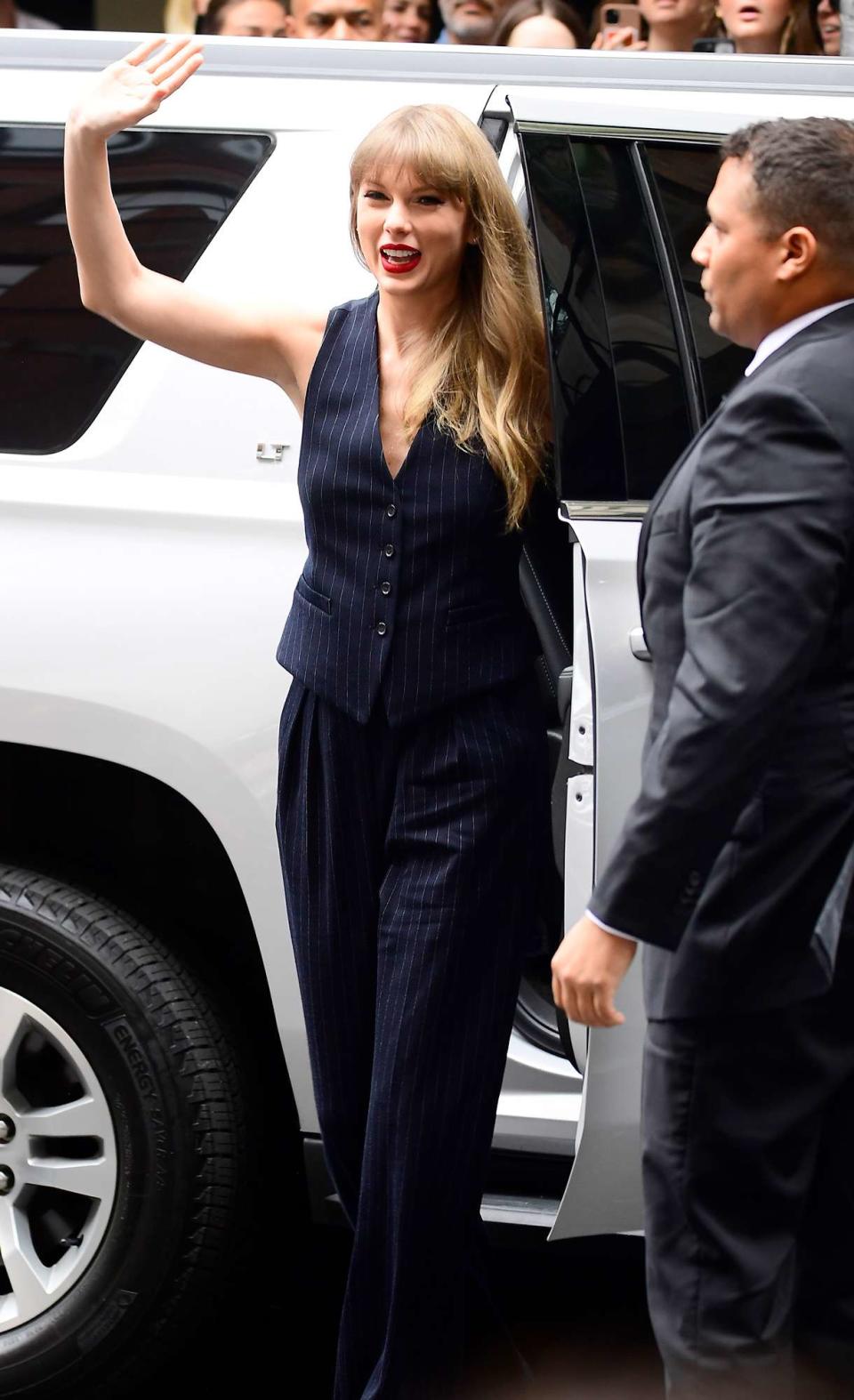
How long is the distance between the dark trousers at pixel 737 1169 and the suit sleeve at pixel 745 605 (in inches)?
9.6

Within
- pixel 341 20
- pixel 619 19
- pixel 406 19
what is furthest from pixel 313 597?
pixel 406 19

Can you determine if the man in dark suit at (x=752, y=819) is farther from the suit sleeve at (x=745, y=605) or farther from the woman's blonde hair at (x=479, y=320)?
the woman's blonde hair at (x=479, y=320)

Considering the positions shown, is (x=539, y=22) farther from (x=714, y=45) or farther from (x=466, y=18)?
(x=466, y=18)

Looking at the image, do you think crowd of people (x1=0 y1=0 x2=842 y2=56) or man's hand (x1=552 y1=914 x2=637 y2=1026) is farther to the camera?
crowd of people (x1=0 y1=0 x2=842 y2=56)

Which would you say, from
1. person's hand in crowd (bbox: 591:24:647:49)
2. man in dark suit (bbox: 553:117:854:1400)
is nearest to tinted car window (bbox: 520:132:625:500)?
man in dark suit (bbox: 553:117:854:1400)

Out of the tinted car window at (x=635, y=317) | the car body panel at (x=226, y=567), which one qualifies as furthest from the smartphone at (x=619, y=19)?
the tinted car window at (x=635, y=317)

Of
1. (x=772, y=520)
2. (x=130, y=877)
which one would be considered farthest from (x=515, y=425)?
(x=130, y=877)

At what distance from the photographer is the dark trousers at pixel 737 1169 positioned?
1.91 meters

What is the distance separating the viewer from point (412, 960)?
7.63ft

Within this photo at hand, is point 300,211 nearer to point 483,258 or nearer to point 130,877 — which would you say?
point 483,258

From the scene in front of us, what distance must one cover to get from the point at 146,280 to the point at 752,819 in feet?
3.53

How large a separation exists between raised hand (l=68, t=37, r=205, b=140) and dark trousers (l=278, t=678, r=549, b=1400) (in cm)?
74

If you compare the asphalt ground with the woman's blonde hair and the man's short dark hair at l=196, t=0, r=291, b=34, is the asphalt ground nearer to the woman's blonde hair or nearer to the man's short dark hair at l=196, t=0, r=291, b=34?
the woman's blonde hair

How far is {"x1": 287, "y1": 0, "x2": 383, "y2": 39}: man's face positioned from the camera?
427cm
